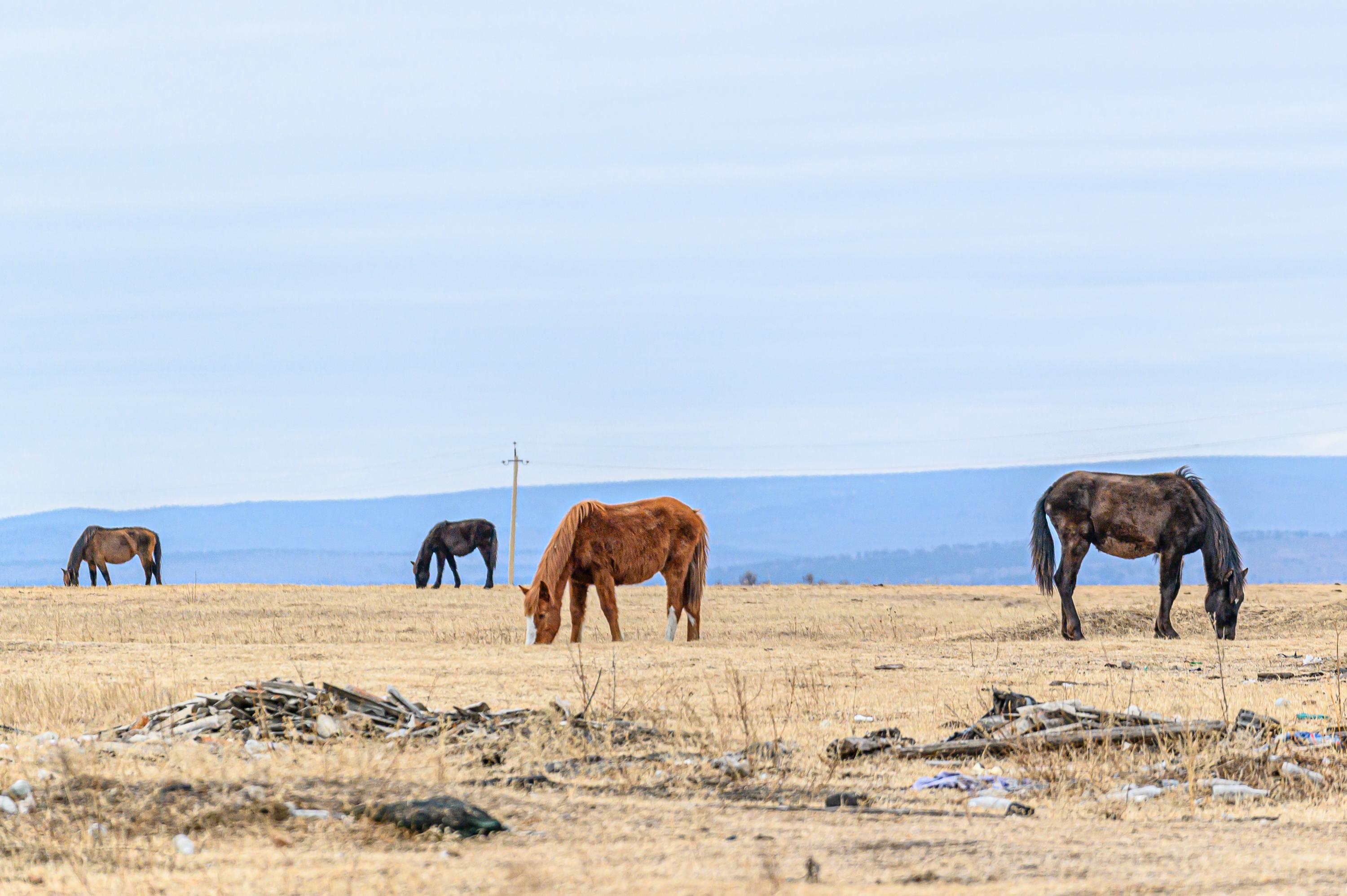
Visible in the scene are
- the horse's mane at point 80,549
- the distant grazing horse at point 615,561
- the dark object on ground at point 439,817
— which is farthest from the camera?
the horse's mane at point 80,549

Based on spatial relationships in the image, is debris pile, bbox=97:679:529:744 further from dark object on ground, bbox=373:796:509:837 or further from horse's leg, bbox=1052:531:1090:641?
horse's leg, bbox=1052:531:1090:641

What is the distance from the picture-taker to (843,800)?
868 centimetres

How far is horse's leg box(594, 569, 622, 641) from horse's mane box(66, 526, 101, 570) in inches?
1152

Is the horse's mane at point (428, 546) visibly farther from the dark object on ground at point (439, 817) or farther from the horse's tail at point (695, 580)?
the dark object on ground at point (439, 817)

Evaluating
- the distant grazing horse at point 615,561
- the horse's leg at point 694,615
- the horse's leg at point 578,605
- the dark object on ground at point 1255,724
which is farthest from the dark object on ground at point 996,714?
the horse's leg at point 694,615

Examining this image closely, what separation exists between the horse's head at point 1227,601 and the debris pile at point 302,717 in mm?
14054

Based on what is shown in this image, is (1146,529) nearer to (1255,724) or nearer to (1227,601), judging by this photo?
(1227,601)

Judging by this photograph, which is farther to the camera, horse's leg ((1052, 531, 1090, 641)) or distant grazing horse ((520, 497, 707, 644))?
horse's leg ((1052, 531, 1090, 641))

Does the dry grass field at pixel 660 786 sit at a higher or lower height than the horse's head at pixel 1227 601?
lower

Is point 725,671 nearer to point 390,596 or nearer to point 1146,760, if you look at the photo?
point 1146,760

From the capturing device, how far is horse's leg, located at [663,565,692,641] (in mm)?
21609

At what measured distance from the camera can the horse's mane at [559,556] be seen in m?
20.0

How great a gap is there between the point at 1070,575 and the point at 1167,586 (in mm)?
1544

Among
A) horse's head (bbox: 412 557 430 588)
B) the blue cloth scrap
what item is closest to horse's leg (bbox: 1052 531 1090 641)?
the blue cloth scrap
